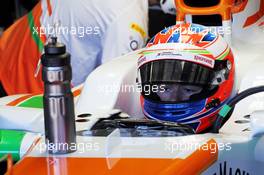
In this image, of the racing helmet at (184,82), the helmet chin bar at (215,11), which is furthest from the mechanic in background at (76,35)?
the racing helmet at (184,82)

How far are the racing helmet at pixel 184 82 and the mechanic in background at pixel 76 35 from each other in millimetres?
923

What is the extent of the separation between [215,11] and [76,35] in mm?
912

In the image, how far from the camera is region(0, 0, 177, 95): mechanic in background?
257 centimetres

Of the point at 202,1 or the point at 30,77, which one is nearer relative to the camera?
the point at 202,1

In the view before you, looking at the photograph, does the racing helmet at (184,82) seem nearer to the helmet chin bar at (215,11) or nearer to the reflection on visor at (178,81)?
the reflection on visor at (178,81)

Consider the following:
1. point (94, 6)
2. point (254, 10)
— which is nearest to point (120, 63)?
point (254, 10)

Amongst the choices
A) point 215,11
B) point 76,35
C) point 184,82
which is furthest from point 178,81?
point 76,35

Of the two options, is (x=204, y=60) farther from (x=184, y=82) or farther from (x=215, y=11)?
(x=215, y=11)

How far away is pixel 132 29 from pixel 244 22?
0.68 m

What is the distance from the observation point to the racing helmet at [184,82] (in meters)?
1.58

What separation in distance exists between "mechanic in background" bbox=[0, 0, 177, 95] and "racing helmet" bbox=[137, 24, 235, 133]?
0.92 m

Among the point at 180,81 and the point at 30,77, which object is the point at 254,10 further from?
the point at 30,77

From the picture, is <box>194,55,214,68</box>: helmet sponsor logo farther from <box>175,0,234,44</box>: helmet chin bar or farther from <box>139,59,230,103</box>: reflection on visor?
<box>175,0,234,44</box>: helmet chin bar

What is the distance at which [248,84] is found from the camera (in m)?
1.69
